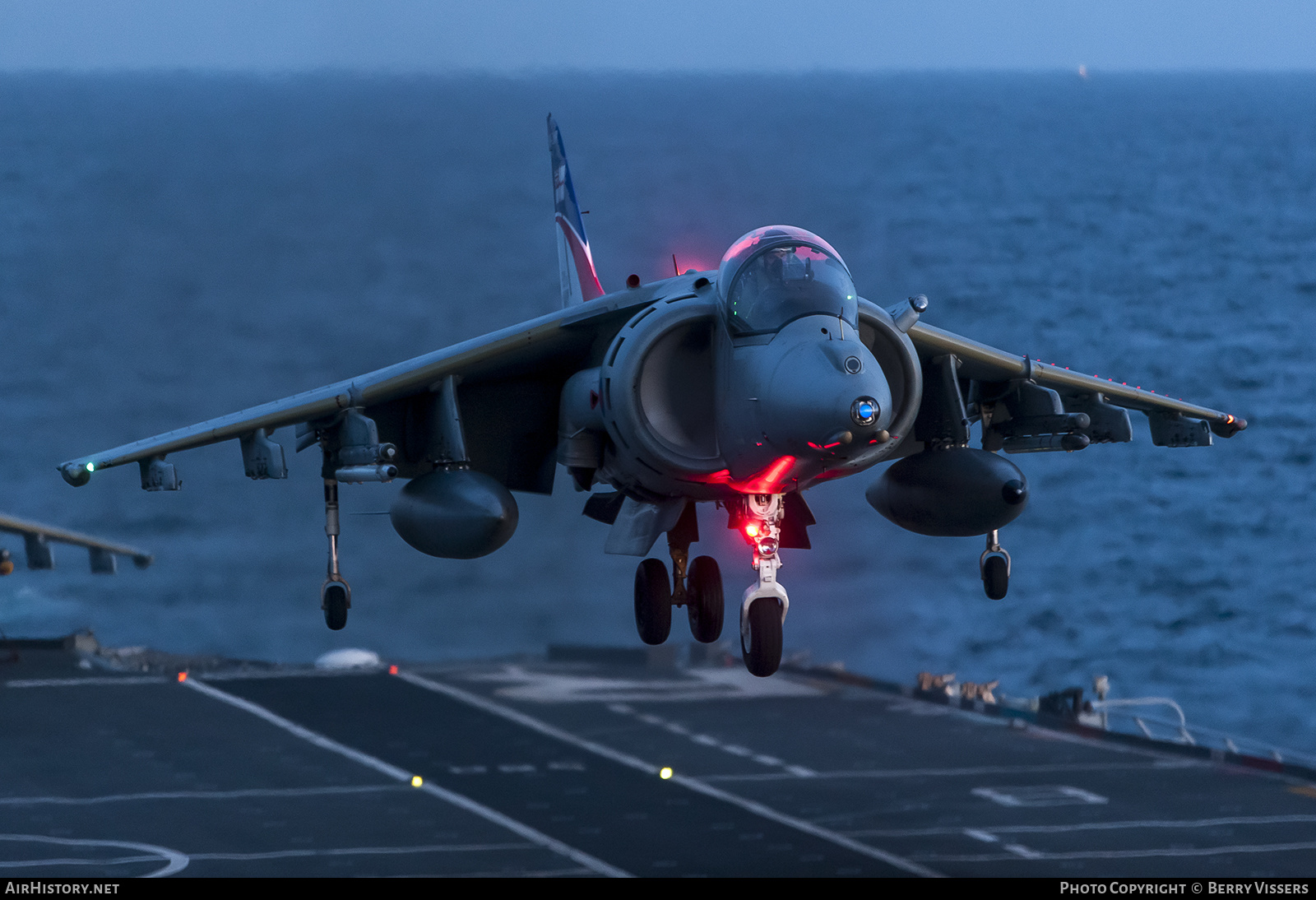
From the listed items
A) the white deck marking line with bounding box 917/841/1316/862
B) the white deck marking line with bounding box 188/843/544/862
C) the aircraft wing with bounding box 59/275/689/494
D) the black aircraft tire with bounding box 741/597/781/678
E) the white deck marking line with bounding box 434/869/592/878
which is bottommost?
the white deck marking line with bounding box 917/841/1316/862

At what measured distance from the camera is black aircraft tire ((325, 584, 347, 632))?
71.5ft

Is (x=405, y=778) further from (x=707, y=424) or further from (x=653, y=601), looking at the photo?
(x=707, y=424)

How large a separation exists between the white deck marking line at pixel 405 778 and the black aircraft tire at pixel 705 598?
339ft

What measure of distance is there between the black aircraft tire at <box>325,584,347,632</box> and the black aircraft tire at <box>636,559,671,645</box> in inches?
162

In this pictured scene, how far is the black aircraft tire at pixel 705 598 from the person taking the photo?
22406mm

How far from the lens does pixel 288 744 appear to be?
137 meters

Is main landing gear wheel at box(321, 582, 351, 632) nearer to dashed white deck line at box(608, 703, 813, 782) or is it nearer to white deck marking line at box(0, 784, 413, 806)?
white deck marking line at box(0, 784, 413, 806)

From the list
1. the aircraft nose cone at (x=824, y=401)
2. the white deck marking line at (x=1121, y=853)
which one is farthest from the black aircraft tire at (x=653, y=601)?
the white deck marking line at (x=1121, y=853)

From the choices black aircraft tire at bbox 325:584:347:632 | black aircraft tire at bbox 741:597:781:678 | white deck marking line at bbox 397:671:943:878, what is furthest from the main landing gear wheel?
white deck marking line at bbox 397:671:943:878

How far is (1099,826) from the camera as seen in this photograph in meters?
131

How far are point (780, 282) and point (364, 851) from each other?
369ft

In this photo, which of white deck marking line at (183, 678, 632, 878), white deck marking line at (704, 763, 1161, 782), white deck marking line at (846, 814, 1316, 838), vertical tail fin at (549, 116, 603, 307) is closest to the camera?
vertical tail fin at (549, 116, 603, 307)

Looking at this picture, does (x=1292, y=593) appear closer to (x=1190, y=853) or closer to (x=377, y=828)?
(x=1190, y=853)

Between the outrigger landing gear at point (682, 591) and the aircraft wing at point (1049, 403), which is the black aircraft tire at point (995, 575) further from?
the outrigger landing gear at point (682, 591)
